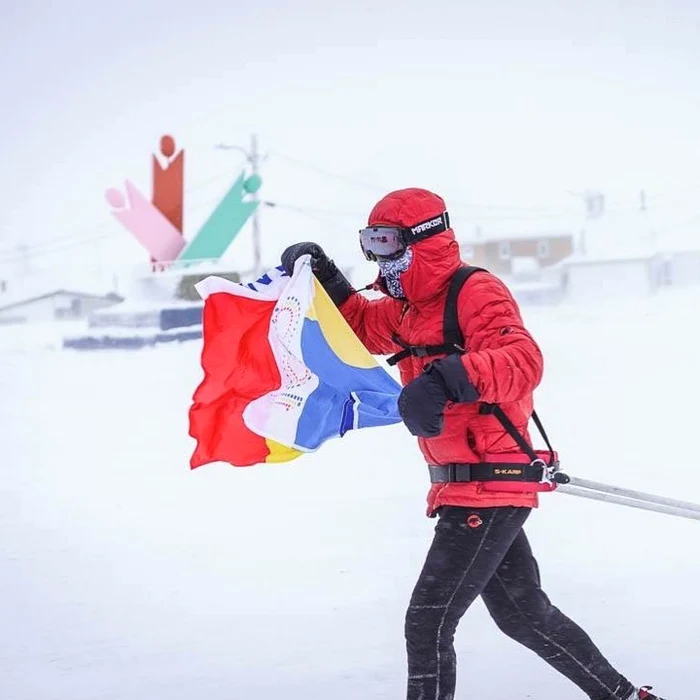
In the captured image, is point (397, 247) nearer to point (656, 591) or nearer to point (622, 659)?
point (622, 659)

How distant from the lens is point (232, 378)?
139 inches

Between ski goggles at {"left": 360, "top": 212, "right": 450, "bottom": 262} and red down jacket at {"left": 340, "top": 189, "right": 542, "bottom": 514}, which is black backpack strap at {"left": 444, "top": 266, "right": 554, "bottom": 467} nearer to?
red down jacket at {"left": 340, "top": 189, "right": 542, "bottom": 514}

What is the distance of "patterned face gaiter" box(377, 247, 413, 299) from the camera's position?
3.01 metres

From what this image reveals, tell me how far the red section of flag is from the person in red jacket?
591 mm

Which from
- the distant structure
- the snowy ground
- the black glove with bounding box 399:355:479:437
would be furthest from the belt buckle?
the distant structure

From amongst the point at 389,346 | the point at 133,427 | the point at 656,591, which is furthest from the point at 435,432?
the point at 133,427

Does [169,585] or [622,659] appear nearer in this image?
[622,659]

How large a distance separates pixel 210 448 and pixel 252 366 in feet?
1.09

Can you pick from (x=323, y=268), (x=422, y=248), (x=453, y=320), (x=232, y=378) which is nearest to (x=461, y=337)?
(x=453, y=320)

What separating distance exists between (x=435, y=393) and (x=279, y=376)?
99 centimetres

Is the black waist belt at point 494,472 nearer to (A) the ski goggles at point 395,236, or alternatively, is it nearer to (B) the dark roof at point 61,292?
(A) the ski goggles at point 395,236

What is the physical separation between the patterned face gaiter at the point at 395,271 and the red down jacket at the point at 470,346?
3cm

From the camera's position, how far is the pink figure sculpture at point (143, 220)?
20.5 metres

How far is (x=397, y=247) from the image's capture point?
9.87 ft
